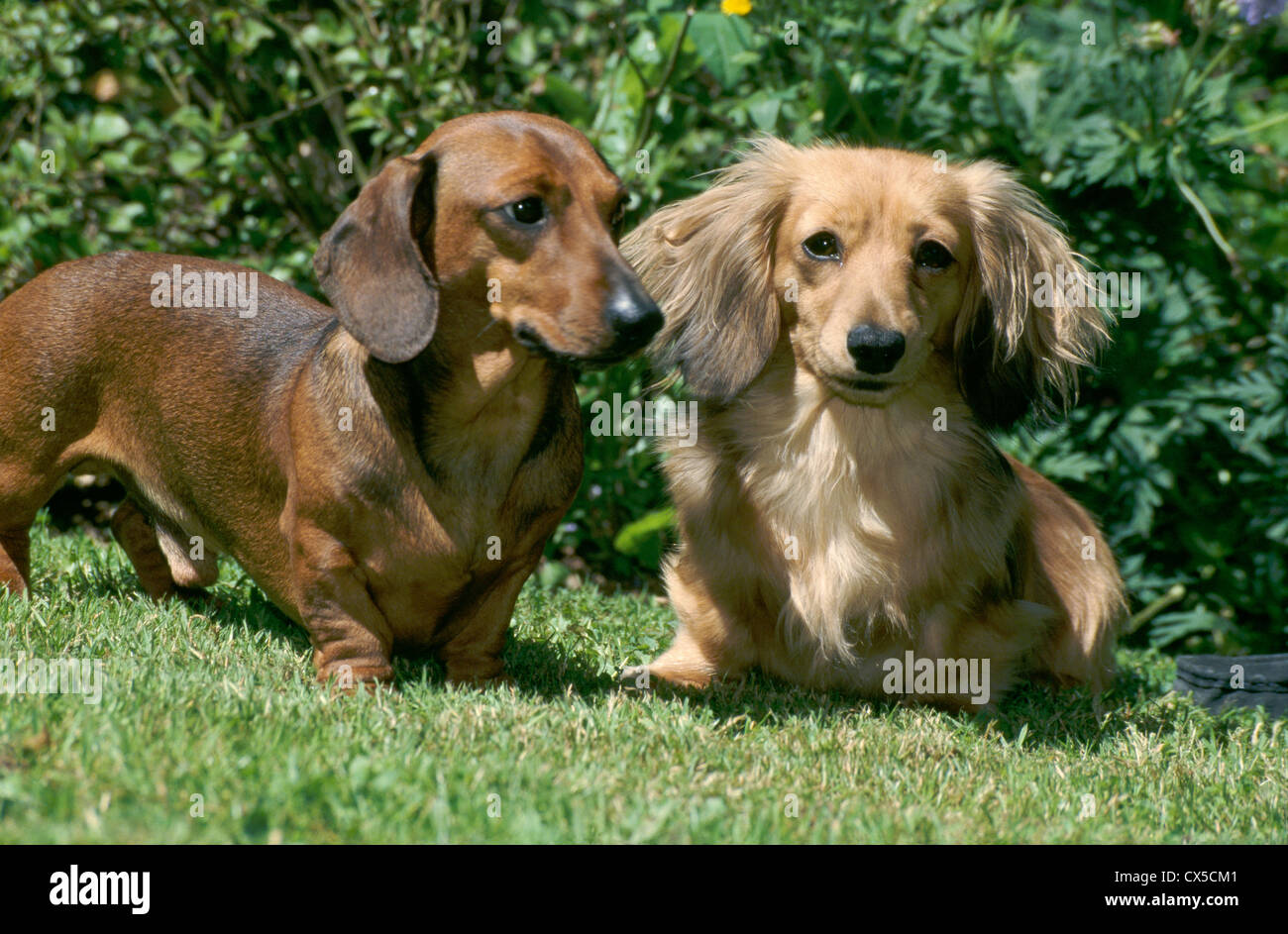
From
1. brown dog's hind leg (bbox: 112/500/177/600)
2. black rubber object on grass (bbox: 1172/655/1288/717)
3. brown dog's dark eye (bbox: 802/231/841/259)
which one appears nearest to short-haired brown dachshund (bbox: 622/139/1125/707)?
brown dog's dark eye (bbox: 802/231/841/259)

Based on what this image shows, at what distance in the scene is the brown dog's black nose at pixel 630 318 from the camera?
2.70 meters

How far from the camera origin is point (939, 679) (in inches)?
142

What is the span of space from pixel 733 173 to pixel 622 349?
1.31 meters

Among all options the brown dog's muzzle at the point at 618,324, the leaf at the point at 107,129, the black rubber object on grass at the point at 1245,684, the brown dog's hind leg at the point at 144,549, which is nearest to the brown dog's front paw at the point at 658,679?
the brown dog's muzzle at the point at 618,324

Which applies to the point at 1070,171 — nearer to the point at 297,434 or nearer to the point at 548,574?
the point at 548,574

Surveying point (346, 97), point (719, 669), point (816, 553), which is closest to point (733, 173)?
point (816, 553)

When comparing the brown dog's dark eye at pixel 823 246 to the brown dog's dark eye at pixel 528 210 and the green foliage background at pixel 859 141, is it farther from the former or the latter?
the green foliage background at pixel 859 141

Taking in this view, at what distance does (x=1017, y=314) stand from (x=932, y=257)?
0.32 m

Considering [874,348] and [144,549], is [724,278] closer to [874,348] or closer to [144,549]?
[874,348]

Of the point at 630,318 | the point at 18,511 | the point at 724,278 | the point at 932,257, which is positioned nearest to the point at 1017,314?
the point at 932,257

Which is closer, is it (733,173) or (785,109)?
(733,173)

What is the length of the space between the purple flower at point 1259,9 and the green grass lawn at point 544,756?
2.31 meters

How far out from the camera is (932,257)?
11.2 feet

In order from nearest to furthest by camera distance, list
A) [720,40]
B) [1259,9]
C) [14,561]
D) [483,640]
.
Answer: [483,640]
[14,561]
[1259,9]
[720,40]
